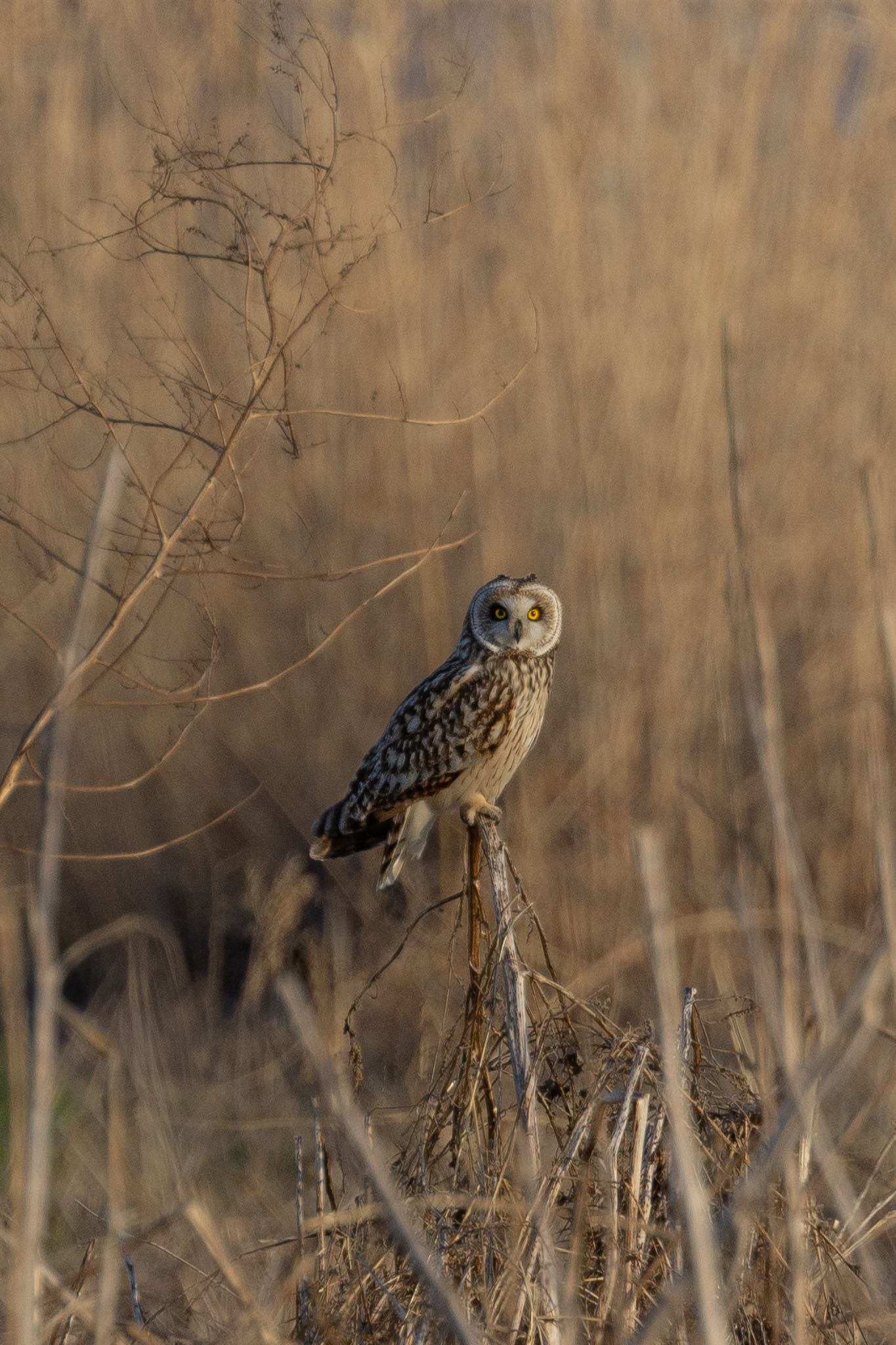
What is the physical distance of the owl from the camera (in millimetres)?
3377

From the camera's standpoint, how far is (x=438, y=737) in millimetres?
3424

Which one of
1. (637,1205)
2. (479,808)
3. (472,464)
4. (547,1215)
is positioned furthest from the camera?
(472,464)

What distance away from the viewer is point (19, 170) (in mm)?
4594

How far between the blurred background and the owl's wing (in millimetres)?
977

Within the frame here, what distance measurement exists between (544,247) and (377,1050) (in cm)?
254

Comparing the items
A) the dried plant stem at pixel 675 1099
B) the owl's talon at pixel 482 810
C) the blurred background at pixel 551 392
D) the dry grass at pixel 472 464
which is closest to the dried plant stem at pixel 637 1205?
the dried plant stem at pixel 675 1099

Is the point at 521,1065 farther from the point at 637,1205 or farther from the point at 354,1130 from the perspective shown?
the point at 354,1130

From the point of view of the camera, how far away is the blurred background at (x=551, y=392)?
440 cm

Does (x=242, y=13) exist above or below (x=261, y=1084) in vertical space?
above

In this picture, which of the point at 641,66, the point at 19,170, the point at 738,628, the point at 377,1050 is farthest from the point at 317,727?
the point at 738,628

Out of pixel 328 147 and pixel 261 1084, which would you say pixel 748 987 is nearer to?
pixel 261 1084

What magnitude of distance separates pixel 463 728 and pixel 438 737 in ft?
0.20

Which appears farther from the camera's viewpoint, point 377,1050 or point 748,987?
point 377,1050

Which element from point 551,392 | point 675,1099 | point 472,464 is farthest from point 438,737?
point 675,1099
